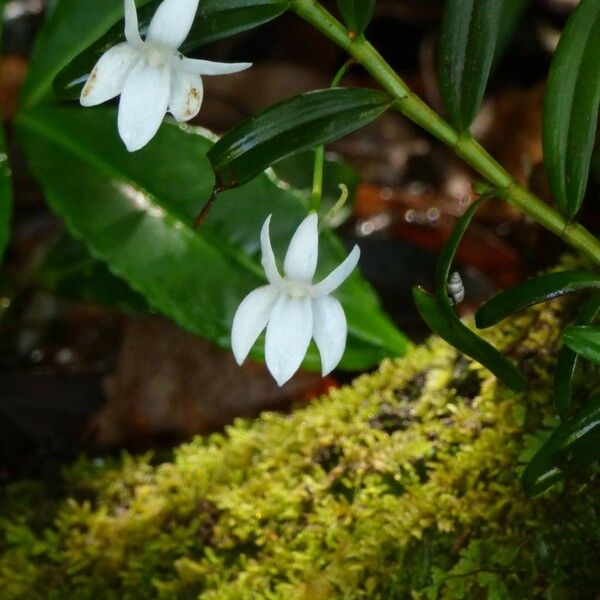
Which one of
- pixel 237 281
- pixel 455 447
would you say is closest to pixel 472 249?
pixel 237 281

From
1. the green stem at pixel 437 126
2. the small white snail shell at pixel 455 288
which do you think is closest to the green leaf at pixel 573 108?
the green stem at pixel 437 126

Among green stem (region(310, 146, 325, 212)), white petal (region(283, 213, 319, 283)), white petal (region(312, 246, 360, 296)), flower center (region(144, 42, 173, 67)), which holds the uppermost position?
flower center (region(144, 42, 173, 67))

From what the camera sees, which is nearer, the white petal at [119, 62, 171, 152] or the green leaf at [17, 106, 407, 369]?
the white petal at [119, 62, 171, 152]

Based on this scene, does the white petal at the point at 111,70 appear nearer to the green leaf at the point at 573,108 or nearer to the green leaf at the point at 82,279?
the green leaf at the point at 573,108

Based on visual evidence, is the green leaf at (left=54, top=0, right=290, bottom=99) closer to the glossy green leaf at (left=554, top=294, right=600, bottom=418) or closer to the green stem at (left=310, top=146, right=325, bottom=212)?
the green stem at (left=310, top=146, right=325, bottom=212)

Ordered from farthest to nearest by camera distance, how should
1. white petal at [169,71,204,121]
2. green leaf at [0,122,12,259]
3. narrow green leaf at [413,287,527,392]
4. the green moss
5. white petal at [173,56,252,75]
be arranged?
green leaf at [0,122,12,259]
the green moss
narrow green leaf at [413,287,527,392]
white petal at [169,71,204,121]
white petal at [173,56,252,75]

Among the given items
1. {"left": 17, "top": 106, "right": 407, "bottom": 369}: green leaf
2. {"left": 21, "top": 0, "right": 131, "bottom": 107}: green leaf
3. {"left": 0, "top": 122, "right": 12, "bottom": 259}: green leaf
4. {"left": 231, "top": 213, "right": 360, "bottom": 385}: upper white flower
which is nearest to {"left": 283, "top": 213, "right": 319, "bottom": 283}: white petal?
{"left": 231, "top": 213, "right": 360, "bottom": 385}: upper white flower
